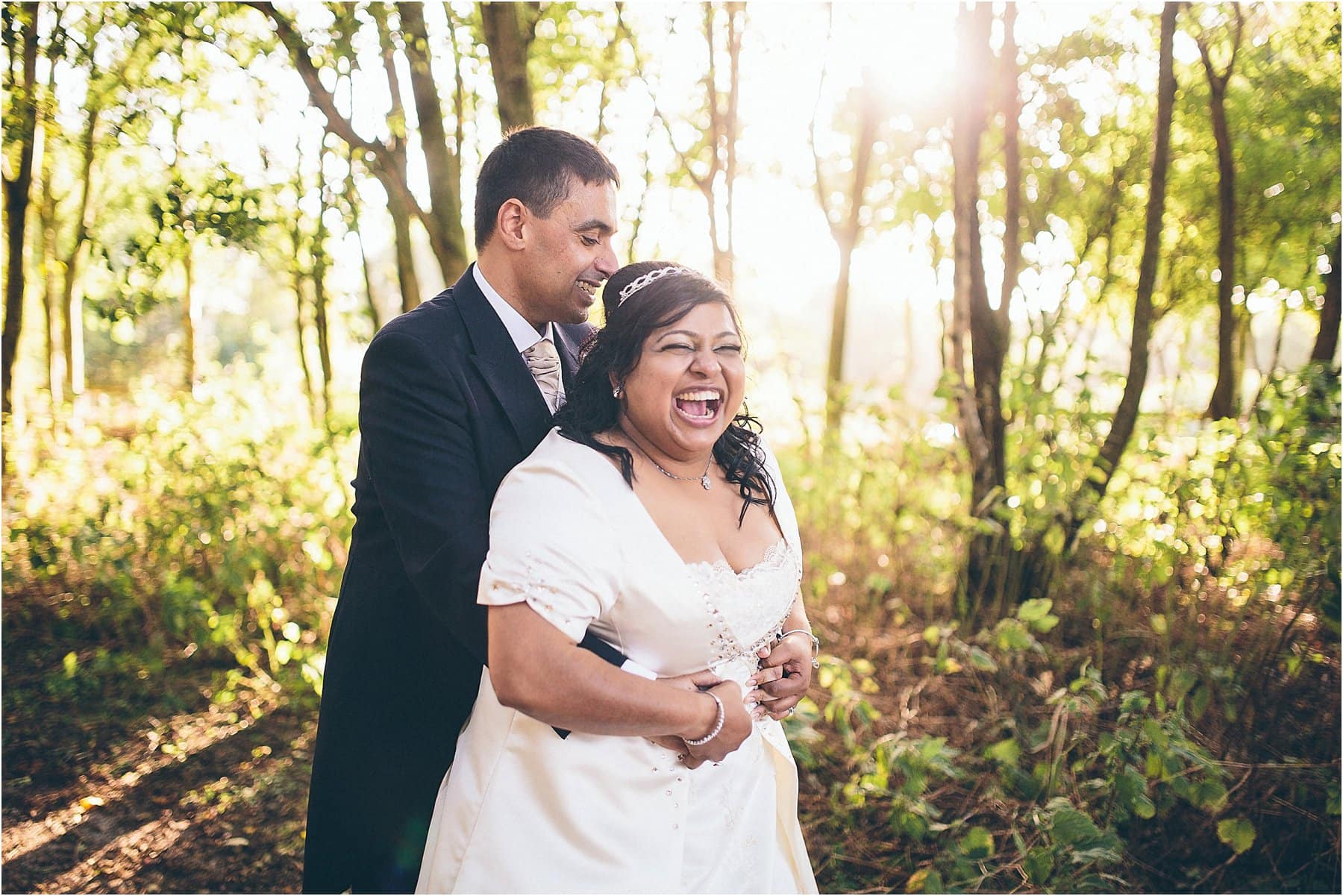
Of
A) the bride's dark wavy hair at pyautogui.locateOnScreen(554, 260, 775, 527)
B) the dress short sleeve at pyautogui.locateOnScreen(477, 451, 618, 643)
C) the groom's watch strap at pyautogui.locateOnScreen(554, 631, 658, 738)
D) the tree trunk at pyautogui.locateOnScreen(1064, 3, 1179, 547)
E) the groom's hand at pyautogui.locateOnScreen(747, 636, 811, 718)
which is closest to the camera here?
the dress short sleeve at pyautogui.locateOnScreen(477, 451, 618, 643)

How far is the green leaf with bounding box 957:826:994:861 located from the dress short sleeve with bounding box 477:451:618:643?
213 centimetres

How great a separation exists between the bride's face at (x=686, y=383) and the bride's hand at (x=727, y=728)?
0.55m

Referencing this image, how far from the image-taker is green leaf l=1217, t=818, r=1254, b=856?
292 centimetres

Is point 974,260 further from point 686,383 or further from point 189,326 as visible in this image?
point 189,326

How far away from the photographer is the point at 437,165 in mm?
4230

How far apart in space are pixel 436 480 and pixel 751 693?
35.7 inches

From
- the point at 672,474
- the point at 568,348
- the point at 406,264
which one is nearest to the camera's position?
the point at 672,474

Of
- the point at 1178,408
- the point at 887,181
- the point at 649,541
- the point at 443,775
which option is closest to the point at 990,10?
the point at 1178,408

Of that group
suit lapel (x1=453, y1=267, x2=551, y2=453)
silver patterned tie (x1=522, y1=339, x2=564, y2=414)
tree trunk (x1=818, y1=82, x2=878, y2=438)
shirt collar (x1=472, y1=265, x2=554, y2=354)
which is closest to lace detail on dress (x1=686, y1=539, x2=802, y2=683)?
suit lapel (x1=453, y1=267, x2=551, y2=453)

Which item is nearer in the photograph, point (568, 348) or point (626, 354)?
point (626, 354)

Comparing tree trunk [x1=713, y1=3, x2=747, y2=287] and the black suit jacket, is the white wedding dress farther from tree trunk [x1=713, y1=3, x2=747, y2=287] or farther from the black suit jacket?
tree trunk [x1=713, y1=3, x2=747, y2=287]

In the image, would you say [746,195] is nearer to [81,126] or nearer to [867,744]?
[81,126]

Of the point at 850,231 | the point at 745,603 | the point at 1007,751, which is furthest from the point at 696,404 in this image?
the point at 850,231

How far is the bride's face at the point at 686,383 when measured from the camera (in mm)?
1959
